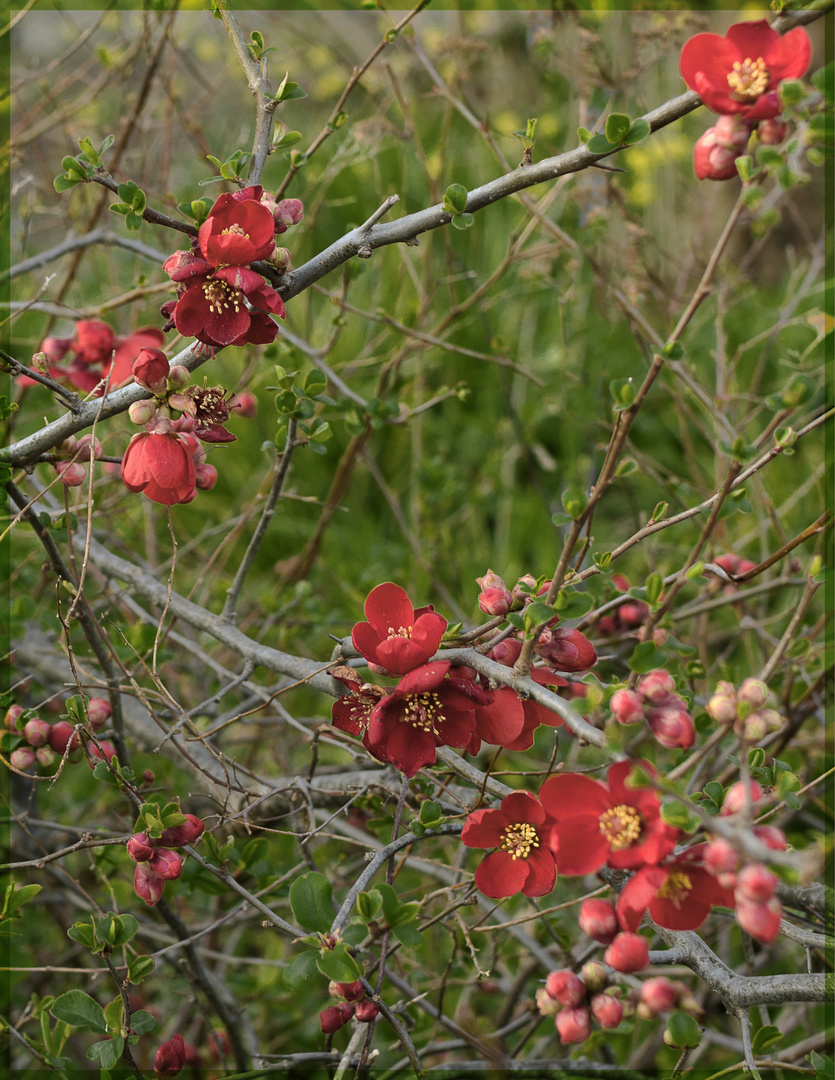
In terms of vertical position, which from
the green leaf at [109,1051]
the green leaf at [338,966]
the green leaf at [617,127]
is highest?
the green leaf at [617,127]

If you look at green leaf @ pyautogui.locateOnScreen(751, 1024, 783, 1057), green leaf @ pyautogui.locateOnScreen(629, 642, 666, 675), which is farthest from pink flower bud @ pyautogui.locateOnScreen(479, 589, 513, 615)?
green leaf @ pyautogui.locateOnScreen(751, 1024, 783, 1057)

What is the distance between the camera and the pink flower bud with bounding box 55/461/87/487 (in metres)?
1.02

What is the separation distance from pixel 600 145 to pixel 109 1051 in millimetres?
987

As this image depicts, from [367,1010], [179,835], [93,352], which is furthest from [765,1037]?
[93,352]

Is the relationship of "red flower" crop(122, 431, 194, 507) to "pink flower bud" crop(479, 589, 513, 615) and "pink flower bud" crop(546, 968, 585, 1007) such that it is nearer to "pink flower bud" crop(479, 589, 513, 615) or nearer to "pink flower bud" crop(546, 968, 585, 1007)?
"pink flower bud" crop(479, 589, 513, 615)

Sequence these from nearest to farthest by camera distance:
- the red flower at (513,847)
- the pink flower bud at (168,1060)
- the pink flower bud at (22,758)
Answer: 1. the red flower at (513,847)
2. the pink flower bud at (168,1060)
3. the pink flower bud at (22,758)

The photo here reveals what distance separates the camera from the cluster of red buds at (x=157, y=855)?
2.93 feet

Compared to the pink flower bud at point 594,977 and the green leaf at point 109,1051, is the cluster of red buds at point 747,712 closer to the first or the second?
the pink flower bud at point 594,977

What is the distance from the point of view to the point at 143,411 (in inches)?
32.2

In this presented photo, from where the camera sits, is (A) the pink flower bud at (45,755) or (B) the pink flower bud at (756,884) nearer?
(B) the pink flower bud at (756,884)

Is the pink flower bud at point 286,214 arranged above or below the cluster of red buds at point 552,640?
above

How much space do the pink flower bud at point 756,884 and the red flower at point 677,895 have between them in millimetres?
92

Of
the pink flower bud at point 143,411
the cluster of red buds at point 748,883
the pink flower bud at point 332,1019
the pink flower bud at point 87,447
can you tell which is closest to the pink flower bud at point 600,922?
the cluster of red buds at point 748,883

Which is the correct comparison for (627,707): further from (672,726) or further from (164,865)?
(164,865)
